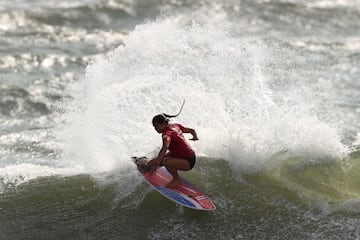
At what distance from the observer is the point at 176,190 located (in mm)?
9641

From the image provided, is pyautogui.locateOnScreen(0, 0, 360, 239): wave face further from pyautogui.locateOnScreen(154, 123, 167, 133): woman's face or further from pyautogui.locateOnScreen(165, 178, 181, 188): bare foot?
pyautogui.locateOnScreen(154, 123, 167, 133): woman's face

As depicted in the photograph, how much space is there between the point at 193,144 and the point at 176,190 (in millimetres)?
2058

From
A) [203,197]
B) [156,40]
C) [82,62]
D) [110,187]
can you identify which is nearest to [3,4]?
[82,62]

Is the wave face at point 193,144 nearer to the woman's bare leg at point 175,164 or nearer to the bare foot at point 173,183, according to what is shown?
the bare foot at point 173,183

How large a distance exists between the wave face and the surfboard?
268 millimetres

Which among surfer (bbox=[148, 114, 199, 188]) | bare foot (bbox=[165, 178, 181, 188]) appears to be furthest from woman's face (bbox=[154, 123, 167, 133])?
bare foot (bbox=[165, 178, 181, 188])

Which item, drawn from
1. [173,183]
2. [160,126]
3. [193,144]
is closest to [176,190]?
[173,183]

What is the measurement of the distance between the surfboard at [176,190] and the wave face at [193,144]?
10.5 inches

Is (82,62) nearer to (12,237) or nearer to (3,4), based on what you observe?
(3,4)

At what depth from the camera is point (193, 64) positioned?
12758 millimetres

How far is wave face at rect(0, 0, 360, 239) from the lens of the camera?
960 centimetres

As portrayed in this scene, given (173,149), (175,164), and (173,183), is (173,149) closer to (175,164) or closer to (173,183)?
(175,164)

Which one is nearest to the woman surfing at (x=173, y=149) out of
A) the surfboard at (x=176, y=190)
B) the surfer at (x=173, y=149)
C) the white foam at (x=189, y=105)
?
the surfer at (x=173, y=149)

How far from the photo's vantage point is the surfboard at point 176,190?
937 cm
